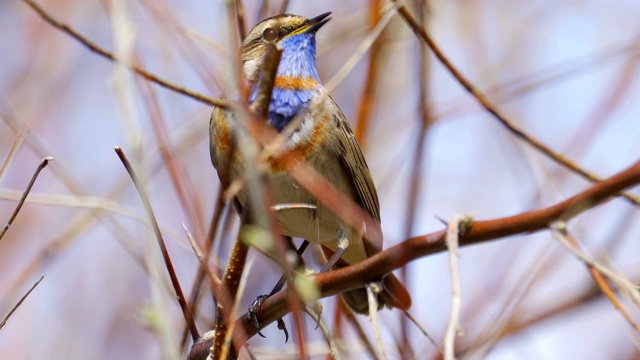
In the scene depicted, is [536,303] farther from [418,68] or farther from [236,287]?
[236,287]

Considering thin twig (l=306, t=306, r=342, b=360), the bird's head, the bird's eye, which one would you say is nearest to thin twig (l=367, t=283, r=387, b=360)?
thin twig (l=306, t=306, r=342, b=360)

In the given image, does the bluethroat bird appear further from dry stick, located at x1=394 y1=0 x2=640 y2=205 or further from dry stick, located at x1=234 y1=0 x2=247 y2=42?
dry stick, located at x1=394 y1=0 x2=640 y2=205

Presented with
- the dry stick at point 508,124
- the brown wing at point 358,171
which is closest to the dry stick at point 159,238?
the dry stick at point 508,124

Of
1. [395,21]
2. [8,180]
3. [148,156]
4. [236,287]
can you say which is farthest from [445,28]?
[236,287]

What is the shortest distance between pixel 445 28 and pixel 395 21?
2.25 meters

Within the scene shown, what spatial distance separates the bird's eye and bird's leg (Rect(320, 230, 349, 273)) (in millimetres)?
1302

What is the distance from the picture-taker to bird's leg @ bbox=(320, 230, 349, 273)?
4828 mm

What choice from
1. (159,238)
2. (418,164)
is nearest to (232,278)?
(159,238)

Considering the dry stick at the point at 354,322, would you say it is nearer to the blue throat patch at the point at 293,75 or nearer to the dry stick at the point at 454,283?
the blue throat patch at the point at 293,75

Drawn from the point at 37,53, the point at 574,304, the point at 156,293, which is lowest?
the point at 156,293

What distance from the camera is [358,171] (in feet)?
16.6

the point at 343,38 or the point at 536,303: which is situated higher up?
the point at 343,38

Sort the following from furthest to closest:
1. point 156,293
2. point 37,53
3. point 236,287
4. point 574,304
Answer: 1. point 37,53
2. point 574,304
3. point 236,287
4. point 156,293

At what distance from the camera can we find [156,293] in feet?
8.80
